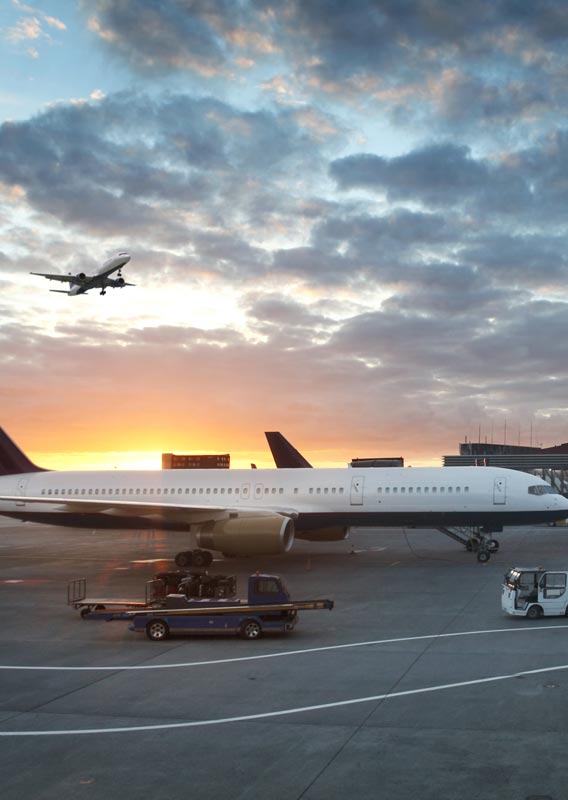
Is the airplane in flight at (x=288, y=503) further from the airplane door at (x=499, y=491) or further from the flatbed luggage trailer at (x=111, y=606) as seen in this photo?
the flatbed luggage trailer at (x=111, y=606)

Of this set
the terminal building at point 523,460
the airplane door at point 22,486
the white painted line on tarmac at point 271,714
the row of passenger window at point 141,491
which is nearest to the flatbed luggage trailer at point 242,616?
the white painted line on tarmac at point 271,714

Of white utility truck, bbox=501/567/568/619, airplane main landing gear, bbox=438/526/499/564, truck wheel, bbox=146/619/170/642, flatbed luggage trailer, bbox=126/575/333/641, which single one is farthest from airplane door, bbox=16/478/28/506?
white utility truck, bbox=501/567/568/619

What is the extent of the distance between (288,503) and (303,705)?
25820 millimetres

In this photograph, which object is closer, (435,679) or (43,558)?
(435,679)

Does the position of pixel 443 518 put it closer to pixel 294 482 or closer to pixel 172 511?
pixel 294 482

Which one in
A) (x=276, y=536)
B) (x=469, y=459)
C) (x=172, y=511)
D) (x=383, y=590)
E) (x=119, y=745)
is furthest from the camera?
(x=469, y=459)

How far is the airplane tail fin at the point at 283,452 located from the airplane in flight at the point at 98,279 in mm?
16855

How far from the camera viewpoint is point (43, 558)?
46.4 m

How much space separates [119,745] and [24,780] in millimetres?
1909

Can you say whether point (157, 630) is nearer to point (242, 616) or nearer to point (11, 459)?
point (242, 616)

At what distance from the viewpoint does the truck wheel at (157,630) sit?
22.3m

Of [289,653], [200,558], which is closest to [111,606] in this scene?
[289,653]

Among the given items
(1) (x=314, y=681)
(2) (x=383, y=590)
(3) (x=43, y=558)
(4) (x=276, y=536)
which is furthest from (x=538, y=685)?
(3) (x=43, y=558)

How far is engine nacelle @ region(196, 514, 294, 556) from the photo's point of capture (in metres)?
34.7
